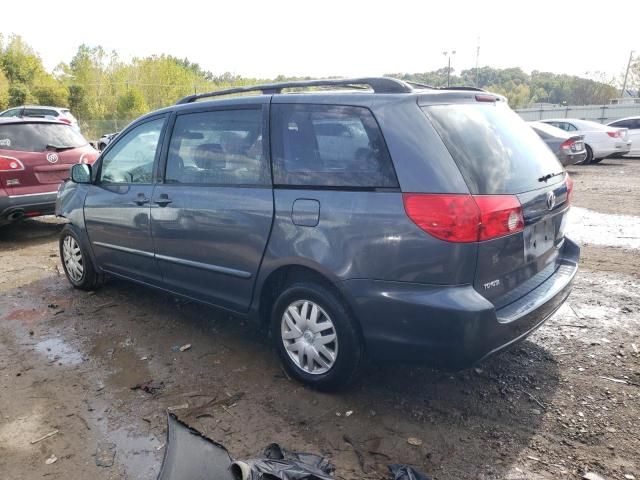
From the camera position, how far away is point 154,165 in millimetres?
4098

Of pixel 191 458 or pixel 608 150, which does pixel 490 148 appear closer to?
pixel 191 458

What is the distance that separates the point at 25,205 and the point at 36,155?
0.77 meters

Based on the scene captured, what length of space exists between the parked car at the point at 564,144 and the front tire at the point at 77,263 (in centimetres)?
1220

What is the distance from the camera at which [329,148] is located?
3.02 meters

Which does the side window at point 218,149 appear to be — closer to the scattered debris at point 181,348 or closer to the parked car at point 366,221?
the parked car at point 366,221

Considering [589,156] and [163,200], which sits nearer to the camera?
[163,200]

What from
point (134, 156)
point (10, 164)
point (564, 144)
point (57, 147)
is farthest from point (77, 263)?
point (564, 144)

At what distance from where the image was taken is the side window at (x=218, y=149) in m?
3.38

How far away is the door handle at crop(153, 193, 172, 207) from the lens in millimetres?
3889

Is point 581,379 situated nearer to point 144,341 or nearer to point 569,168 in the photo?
point 144,341

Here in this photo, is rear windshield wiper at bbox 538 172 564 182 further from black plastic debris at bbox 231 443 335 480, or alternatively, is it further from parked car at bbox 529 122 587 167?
parked car at bbox 529 122 587 167

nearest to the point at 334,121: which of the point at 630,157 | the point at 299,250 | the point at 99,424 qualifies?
the point at 299,250

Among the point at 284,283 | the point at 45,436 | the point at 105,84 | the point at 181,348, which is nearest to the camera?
the point at 45,436

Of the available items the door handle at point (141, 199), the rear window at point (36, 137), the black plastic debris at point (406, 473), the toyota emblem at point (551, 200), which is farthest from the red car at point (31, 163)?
the toyota emblem at point (551, 200)
